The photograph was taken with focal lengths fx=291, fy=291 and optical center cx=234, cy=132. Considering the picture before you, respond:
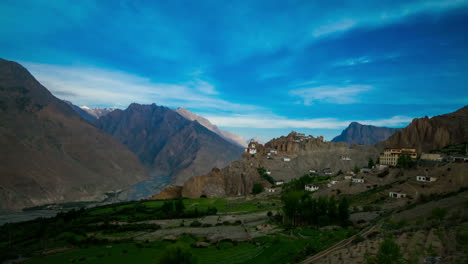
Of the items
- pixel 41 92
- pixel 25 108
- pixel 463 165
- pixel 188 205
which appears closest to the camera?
pixel 463 165

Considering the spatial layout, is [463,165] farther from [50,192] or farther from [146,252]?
[50,192]

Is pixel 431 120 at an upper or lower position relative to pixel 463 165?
upper

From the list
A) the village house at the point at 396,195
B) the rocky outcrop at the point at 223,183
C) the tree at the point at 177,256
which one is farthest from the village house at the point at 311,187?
the tree at the point at 177,256

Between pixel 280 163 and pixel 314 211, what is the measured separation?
68.1m

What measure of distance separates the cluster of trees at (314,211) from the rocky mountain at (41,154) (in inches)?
3948

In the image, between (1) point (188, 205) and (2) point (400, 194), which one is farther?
(1) point (188, 205)

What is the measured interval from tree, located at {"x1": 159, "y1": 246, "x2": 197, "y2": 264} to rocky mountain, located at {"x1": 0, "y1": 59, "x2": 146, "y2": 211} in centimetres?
10427

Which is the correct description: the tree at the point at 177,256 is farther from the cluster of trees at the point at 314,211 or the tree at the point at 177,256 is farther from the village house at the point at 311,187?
the village house at the point at 311,187

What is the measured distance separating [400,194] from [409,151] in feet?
111

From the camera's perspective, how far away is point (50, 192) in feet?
392

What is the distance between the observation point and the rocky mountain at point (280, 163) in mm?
88188

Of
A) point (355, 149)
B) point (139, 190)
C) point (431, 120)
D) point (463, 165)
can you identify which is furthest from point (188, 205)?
point (139, 190)

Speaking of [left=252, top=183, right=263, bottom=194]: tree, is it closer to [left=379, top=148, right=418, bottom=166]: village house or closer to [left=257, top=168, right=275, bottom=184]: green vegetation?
[left=257, top=168, right=275, bottom=184]: green vegetation

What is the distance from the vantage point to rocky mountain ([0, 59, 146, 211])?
112 meters
